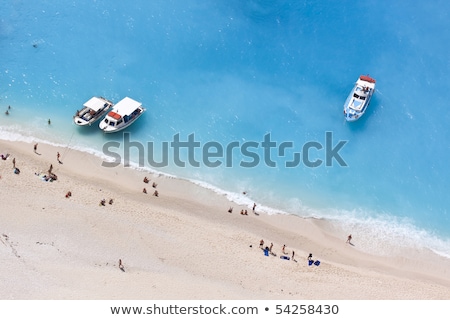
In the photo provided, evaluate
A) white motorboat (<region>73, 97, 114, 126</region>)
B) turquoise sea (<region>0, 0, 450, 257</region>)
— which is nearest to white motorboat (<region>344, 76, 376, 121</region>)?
turquoise sea (<region>0, 0, 450, 257</region>)

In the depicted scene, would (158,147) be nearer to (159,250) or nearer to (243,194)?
(243,194)

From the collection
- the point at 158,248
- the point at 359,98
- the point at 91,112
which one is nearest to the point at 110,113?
the point at 91,112

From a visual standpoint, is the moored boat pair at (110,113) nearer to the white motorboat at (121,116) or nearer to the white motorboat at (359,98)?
the white motorboat at (121,116)

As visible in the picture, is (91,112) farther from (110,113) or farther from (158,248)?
(158,248)

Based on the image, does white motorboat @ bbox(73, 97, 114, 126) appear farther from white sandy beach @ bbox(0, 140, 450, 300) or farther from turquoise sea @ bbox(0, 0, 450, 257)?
white sandy beach @ bbox(0, 140, 450, 300)

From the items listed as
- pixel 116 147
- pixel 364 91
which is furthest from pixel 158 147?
pixel 364 91

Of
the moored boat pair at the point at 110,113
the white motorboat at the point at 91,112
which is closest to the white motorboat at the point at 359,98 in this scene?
the moored boat pair at the point at 110,113
